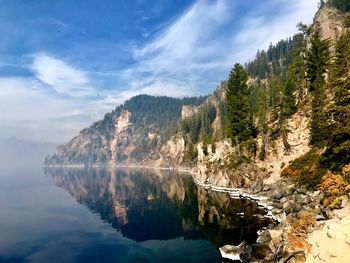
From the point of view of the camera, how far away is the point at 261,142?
102m

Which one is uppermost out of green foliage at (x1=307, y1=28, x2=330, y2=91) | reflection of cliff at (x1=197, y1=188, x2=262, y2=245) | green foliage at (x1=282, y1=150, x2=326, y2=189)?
green foliage at (x1=307, y1=28, x2=330, y2=91)

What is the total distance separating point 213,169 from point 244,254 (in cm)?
8195

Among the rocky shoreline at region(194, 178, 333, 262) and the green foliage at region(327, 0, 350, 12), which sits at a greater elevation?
the green foliage at region(327, 0, 350, 12)

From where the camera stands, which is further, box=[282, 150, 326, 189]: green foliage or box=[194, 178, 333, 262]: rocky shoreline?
box=[282, 150, 326, 189]: green foliage

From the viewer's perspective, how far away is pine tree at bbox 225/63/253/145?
109 m

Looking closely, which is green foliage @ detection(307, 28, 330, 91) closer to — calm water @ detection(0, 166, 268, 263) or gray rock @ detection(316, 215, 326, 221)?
calm water @ detection(0, 166, 268, 263)

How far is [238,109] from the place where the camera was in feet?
366

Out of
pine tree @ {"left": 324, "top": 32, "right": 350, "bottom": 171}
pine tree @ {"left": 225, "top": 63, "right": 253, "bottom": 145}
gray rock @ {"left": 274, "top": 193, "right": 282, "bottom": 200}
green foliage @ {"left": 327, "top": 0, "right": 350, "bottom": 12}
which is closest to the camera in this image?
pine tree @ {"left": 324, "top": 32, "right": 350, "bottom": 171}

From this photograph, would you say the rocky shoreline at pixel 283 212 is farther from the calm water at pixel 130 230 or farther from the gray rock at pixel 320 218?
the calm water at pixel 130 230

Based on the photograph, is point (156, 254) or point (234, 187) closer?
point (156, 254)

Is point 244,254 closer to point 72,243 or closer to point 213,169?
point 72,243

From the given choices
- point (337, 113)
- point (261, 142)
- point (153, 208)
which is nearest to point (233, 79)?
point (261, 142)

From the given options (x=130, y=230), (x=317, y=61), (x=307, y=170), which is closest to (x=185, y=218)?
(x=130, y=230)

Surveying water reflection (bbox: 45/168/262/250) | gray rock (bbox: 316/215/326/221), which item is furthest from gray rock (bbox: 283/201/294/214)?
gray rock (bbox: 316/215/326/221)
